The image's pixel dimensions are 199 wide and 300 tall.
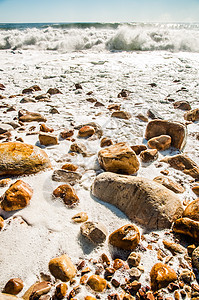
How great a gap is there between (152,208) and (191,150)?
1221 millimetres

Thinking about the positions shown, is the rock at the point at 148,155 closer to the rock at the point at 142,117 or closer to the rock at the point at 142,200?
the rock at the point at 142,200

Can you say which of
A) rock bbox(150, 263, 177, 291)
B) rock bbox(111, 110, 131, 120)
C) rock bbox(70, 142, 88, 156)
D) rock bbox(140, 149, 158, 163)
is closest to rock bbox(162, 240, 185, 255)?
rock bbox(150, 263, 177, 291)

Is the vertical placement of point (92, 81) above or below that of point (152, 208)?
above

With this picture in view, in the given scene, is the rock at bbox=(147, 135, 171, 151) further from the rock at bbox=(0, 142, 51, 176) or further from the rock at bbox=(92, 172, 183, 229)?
the rock at bbox=(0, 142, 51, 176)

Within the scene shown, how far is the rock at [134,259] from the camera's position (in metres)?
1.11

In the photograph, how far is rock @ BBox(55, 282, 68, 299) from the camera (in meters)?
0.97

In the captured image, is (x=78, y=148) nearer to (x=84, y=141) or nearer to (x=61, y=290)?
(x=84, y=141)

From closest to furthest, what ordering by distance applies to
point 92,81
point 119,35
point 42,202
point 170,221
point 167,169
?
point 170,221 → point 42,202 → point 167,169 → point 92,81 → point 119,35

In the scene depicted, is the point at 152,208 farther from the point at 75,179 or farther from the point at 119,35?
the point at 119,35

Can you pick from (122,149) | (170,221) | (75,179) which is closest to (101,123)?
(122,149)

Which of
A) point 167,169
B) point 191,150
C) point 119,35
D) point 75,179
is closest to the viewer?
point 75,179

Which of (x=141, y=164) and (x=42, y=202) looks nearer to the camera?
(x=42, y=202)

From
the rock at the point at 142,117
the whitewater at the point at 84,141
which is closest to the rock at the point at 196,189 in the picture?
the whitewater at the point at 84,141

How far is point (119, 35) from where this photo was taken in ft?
35.0
